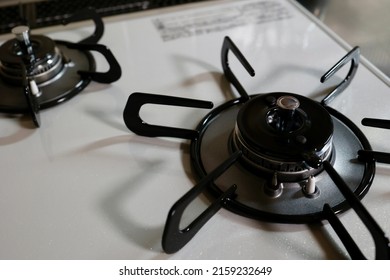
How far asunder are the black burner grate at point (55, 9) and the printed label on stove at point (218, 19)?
0.08m

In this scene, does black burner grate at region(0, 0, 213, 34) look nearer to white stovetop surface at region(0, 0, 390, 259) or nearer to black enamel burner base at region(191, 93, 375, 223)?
white stovetop surface at region(0, 0, 390, 259)

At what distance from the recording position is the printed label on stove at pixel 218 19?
861 millimetres

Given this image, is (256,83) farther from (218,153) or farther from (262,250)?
(262,250)

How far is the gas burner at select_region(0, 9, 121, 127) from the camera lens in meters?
0.67

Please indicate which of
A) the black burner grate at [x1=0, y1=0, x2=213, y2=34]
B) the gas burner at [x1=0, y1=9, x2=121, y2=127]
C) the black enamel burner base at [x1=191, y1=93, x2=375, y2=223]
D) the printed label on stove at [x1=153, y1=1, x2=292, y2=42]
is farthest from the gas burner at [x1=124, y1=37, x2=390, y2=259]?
the black burner grate at [x1=0, y1=0, x2=213, y2=34]

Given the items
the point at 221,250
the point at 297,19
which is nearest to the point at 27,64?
the point at 221,250

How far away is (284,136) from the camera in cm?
51

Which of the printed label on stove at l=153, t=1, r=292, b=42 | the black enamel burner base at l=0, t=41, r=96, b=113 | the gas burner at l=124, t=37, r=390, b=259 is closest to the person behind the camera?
the gas burner at l=124, t=37, r=390, b=259

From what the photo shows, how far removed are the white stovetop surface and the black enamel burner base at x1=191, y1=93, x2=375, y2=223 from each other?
2cm

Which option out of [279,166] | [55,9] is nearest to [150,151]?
[279,166]

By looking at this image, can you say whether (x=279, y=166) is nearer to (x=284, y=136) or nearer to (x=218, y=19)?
(x=284, y=136)

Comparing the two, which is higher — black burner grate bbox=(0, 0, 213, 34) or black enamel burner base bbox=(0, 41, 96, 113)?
black burner grate bbox=(0, 0, 213, 34)

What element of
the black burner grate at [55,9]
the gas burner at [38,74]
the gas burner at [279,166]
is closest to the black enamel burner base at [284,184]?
the gas burner at [279,166]

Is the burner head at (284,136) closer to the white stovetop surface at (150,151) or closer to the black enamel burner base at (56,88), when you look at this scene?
the white stovetop surface at (150,151)
